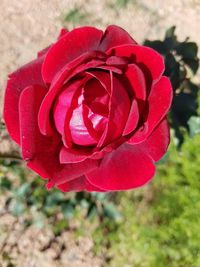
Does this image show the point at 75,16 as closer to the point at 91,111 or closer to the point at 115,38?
the point at 115,38

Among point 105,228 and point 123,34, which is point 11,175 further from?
point 123,34

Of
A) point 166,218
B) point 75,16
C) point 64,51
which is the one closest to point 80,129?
point 64,51

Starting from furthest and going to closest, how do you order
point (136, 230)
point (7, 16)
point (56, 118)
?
point (7, 16), point (136, 230), point (56, 118)

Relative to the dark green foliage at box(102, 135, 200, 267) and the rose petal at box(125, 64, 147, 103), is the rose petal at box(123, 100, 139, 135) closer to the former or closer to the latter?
the rose petal at box(125, 64, 147, 103)

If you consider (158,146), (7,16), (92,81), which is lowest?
(7,16)

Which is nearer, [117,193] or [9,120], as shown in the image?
[9,120]

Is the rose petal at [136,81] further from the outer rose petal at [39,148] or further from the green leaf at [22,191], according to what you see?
the green leaf at [22,191]

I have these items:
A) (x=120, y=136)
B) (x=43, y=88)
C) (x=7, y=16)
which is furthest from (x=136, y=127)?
(x=7, y=16)

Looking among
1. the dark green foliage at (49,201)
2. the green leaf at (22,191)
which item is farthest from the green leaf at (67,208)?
the green leaf at (22,191)
